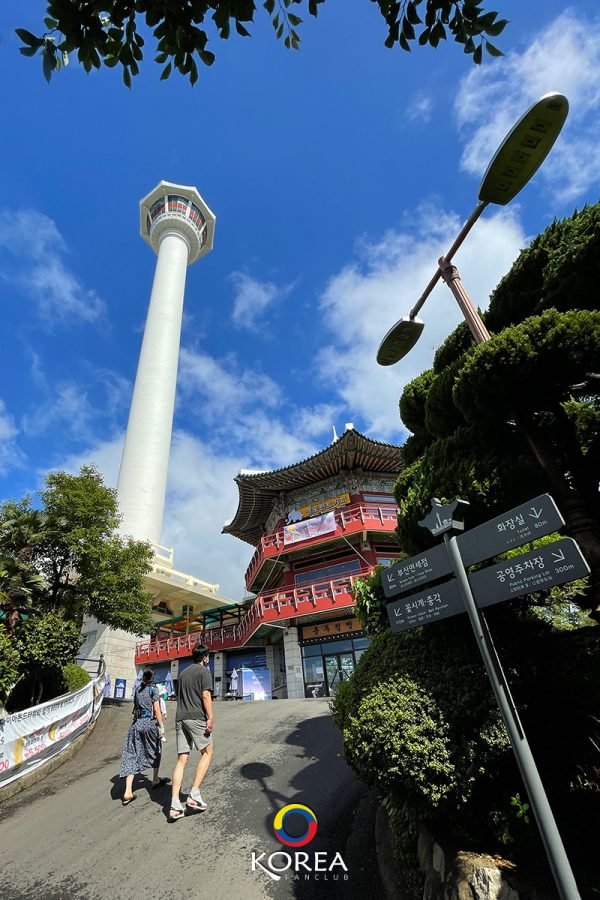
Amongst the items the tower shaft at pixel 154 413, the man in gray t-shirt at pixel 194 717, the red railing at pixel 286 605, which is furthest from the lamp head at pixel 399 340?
the tower shaft at pixel 154 413

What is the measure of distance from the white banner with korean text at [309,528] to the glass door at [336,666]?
5.28 meters

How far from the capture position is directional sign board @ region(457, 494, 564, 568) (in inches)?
108

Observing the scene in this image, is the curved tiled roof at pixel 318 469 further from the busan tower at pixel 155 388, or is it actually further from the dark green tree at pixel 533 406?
the dark green tree at pixel 533 406

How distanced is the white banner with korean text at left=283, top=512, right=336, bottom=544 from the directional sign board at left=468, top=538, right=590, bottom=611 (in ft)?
54.8

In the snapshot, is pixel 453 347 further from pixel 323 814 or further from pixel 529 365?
pixel 323 814

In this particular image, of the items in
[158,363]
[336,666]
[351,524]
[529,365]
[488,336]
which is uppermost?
[158,363]

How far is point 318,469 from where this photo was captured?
2192 centimetres

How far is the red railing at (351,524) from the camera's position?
61.8 ft

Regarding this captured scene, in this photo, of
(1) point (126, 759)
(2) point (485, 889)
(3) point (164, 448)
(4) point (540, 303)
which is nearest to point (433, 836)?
(2) point (485, 889)

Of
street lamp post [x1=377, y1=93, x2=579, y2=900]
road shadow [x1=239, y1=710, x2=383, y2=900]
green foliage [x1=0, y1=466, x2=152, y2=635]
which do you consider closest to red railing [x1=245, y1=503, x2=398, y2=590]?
green foliage [x1=0, y1=466, x2=152, y2=635]

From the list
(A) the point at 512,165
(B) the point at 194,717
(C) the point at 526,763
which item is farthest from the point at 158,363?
(C) the point at 526,763

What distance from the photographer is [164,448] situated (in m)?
33.8

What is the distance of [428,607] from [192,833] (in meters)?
3.69

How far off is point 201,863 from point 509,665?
3.36m
